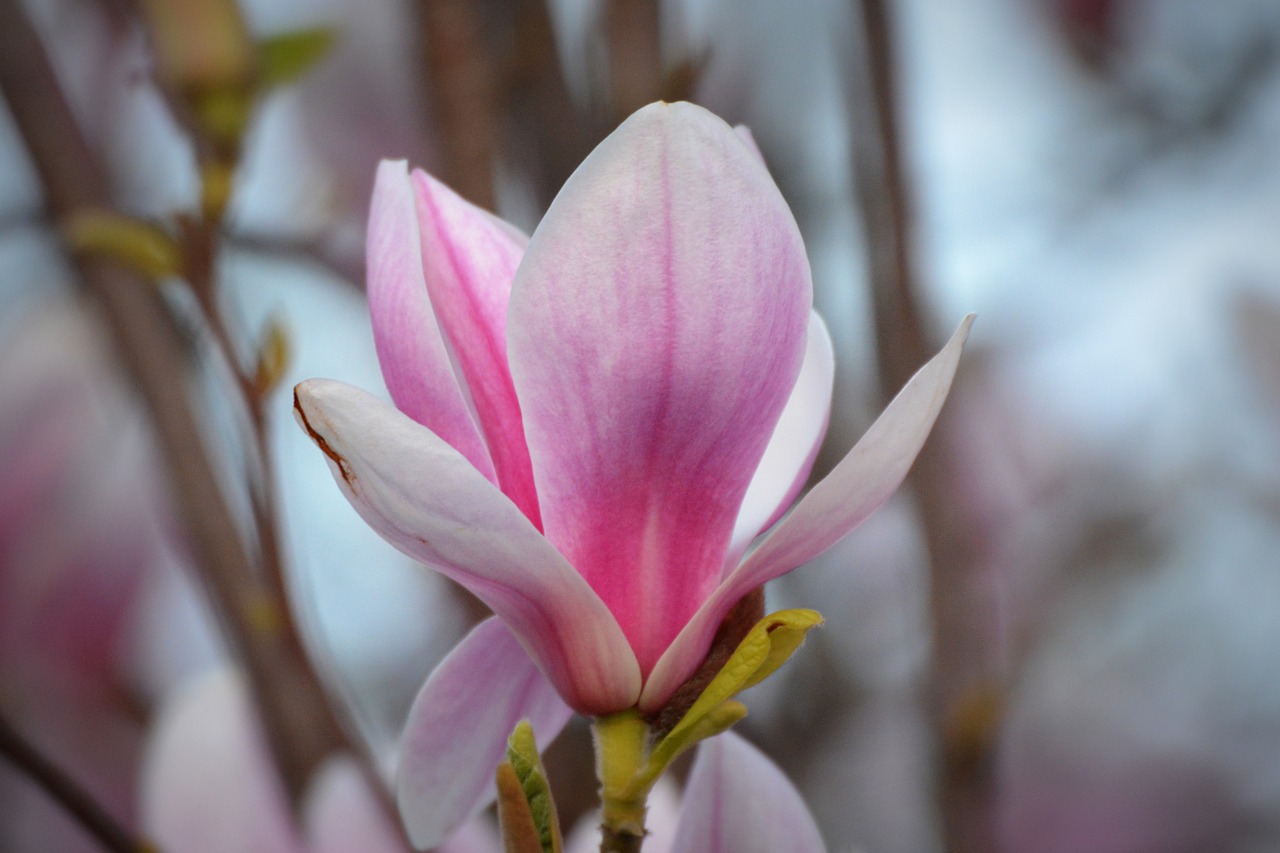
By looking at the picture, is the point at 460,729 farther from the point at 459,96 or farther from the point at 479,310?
the point at 459,96

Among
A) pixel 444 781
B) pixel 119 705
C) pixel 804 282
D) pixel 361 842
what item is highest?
pixel 804 282

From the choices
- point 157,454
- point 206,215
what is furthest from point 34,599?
point 206,215

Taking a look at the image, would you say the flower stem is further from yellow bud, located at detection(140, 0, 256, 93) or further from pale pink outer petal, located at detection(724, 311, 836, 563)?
yellow bud, located at detection(140, 0, 256, 93)

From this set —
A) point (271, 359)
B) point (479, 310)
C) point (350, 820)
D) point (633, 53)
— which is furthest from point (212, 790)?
point (633, 53)

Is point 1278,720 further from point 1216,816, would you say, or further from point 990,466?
point 990,466

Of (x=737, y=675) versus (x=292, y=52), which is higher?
(x=292, y=52)

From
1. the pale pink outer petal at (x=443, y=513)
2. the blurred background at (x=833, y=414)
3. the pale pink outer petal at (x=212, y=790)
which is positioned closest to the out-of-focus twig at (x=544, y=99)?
the blurred background at (x=833, y=414)
